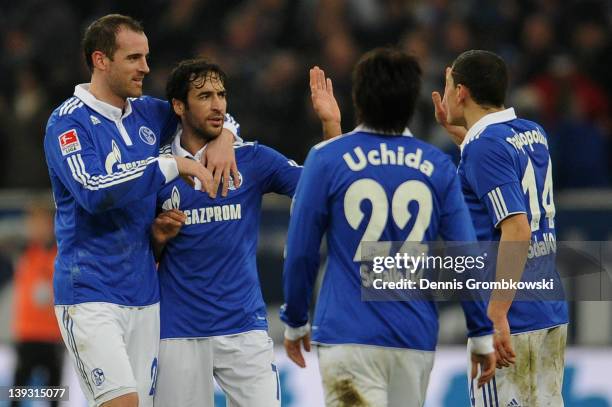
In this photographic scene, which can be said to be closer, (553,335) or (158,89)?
(553,335)

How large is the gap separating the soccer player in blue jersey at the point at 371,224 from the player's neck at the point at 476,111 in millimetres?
983

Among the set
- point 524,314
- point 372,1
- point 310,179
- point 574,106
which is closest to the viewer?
point 310,179

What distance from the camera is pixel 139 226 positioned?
6.07 metres

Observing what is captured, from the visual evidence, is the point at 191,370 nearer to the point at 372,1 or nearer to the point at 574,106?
the point at 574,106

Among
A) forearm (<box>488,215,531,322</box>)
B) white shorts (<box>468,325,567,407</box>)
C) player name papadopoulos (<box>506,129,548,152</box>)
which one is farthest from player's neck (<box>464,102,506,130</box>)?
white shorts (<box>468,325,567,407</box>)

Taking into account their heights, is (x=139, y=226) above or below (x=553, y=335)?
above

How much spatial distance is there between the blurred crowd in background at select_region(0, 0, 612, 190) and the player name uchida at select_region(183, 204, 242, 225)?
532cm

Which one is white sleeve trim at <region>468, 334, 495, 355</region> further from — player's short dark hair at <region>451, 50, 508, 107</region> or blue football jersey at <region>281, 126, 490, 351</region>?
player's short dark hair at <region>451, 50, 508, 107</region>

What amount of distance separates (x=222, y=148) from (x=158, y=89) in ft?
19.8

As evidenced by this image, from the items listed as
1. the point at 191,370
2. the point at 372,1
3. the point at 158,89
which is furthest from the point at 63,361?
the point at 372,1

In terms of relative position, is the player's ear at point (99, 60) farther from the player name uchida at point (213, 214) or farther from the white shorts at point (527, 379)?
the white shorts at point (527, 379)

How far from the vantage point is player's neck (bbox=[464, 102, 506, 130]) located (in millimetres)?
6172

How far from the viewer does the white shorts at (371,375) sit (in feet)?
16.7

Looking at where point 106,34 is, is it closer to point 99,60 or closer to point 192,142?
point 99,60
